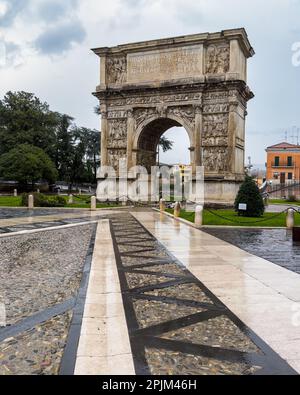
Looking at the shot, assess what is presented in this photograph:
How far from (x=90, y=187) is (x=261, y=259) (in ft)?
184

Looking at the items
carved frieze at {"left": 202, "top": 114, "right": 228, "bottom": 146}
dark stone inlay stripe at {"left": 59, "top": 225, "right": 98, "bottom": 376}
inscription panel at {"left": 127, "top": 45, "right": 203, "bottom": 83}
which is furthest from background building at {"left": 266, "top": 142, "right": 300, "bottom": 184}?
dark stone inlay stripe at {"left": 59, "top": 225, "right": 98, "bottom": 376}

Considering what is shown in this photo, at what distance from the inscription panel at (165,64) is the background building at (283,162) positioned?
45.2 meters

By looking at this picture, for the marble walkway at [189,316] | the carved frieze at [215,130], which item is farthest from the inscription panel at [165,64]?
the marble walkway at [189,316]

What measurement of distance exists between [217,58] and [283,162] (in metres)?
46.9

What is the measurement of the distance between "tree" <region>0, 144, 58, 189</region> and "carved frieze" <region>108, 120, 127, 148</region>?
20120 millimetres

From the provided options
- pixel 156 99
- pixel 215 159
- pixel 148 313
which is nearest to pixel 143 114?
pixel 156 99

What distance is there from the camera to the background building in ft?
224

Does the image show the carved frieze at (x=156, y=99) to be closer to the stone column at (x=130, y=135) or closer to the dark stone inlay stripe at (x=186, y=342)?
the stone column at (x=130, y=135)

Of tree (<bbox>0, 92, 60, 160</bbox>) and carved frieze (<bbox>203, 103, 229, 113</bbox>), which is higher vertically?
tree (<bbox>0, 92, 60, 160</bbox>)

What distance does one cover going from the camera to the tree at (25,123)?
172 ft

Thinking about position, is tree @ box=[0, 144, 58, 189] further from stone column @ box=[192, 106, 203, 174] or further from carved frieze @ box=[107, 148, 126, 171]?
stone column @ box=[192, 106, 203, 174]

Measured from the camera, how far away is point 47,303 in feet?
16.7

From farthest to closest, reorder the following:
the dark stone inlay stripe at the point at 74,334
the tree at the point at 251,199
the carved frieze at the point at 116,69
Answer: the carved frieze at the point at 116,69
the tree at the point at 251,199
the dark stone inlay stripe at the point at 74,334
